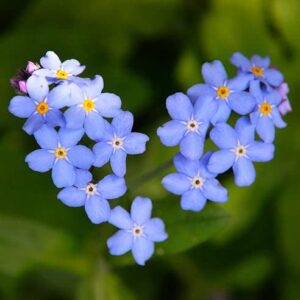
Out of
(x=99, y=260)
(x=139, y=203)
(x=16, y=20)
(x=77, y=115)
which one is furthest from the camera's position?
(x=16, y=20)

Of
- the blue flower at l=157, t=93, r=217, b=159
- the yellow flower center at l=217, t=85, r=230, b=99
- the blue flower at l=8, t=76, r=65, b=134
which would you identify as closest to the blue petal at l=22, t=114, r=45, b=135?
the blue flower at l=8, t=76, r=65, b=134

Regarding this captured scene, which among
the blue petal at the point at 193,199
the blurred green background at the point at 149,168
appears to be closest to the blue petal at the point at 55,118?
the blue petal at the point at 193,199

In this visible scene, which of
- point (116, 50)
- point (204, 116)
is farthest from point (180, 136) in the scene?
point (116, 50)

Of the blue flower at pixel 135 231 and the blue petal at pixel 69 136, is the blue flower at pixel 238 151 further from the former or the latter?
the blue petal at pixel 69 136

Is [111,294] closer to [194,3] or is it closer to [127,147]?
[127,147]

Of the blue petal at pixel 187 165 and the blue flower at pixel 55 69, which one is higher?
the blue flower at pixel 55 69
